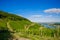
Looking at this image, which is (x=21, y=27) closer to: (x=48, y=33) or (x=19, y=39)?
(x=48, y=33)

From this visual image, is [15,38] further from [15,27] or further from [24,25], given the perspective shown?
[24,25]

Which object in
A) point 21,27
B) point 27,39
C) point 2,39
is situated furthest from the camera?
point 21,27

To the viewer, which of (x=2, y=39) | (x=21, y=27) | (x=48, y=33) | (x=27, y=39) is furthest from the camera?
(x=21, y=27)

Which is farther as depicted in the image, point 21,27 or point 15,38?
point 21,27

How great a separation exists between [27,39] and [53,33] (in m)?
27.3

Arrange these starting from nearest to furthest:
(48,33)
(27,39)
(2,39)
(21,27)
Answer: (2,39) → (27,39) → (48,33) → (21,27)

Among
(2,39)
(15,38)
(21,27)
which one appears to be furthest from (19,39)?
(21,27)

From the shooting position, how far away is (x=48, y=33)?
52250 mm

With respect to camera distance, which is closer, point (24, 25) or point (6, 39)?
point (6, 39)

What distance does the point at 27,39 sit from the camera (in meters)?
27.5

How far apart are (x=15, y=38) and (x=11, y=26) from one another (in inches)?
1123

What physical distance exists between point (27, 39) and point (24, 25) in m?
33.5

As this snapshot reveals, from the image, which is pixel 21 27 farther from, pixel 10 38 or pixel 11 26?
pixel 10 38

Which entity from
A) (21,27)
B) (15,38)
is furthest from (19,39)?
(21,27)
